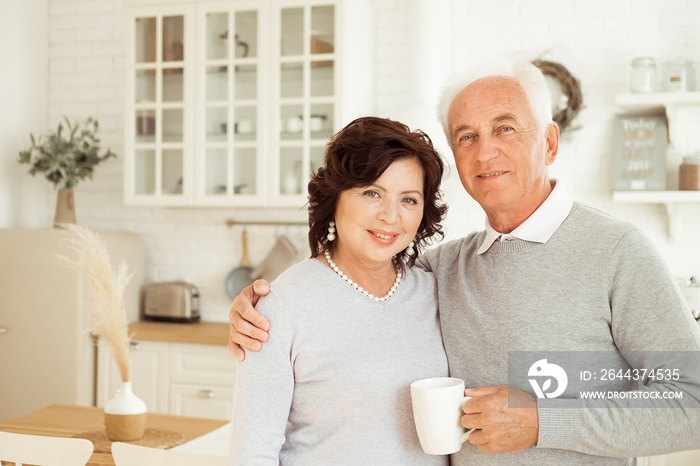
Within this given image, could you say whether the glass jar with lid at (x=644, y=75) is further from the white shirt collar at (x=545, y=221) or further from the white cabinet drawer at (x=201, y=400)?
the white cabinet drawer at (x=201, y=400)

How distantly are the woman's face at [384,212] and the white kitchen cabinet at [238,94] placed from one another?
2028 millimetres

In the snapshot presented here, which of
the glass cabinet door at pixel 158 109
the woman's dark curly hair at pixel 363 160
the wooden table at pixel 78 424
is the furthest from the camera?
the glass cabinet door at pixel 158 109

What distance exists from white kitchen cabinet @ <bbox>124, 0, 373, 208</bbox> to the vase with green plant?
0.95 ft

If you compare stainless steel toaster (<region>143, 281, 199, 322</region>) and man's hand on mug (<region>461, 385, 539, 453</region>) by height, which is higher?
man's hand on mug (<region>461, 385, 539, 453</region>)

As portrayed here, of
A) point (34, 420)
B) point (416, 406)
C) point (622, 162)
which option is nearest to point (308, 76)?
point (622, 162)

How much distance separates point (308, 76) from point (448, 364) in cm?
232

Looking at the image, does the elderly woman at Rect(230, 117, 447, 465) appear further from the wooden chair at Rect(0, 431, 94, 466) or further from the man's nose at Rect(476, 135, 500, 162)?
the wooden chair at Rect(0, 431, 94, 466)

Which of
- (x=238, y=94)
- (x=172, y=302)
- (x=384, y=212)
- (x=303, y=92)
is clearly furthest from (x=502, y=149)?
(x=172, y=302)

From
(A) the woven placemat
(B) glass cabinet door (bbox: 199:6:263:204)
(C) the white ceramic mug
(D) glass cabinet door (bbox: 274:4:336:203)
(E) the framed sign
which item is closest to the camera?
(C) the white ceramic mug

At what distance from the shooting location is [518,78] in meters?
1.59

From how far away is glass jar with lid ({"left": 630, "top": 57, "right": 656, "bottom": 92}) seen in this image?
10.5 ft

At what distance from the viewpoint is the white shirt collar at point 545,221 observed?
1.49 m

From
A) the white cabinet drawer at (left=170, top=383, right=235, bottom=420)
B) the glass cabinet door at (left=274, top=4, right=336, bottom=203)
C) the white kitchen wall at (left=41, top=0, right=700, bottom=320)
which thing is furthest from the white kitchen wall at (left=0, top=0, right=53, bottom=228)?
the glass cabinet door at (left=274, top=4, right=336, bottom=203)

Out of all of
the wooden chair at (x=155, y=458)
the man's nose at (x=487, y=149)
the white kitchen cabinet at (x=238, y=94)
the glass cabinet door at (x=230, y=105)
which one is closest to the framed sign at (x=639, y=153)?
the white kitchen cabinet at (x=238, y=94)
